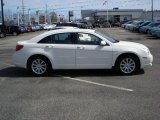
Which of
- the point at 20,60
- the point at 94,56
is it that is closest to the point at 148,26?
the point at 94,56

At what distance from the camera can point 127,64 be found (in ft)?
35.9

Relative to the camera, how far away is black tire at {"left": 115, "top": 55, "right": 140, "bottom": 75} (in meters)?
10.9

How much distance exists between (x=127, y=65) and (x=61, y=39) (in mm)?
2307

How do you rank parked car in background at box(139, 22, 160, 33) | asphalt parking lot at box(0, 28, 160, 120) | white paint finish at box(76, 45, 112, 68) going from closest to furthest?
1. asphalt parking lot at box(0, 28, 160, 120)
2. white paint finish at box(76, 45, 112, 68)
3. parked car in background at box(139, 22, 160, 33)

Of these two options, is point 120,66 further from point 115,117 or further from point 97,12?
point 97,12

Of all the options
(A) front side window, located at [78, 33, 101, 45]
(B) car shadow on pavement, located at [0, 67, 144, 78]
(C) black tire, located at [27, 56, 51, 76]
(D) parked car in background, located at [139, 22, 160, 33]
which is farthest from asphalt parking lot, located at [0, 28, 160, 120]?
(D) parked car in background, located at [139, 22, 160, 33]

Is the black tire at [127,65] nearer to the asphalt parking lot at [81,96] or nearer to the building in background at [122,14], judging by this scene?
the asphalt parking lot at [81,96]

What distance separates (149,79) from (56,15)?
476 feet

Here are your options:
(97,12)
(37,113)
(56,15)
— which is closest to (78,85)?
(37,113)

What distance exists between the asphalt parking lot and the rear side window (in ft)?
3.67

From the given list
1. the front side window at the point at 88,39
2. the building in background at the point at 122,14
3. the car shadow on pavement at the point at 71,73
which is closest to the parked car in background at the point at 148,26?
the car shadow on pavement at the point at 71,73

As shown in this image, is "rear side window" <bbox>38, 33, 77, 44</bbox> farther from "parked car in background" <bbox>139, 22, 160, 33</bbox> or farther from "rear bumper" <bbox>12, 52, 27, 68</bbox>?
"parked car in background" <bbox>139, 22, 160, 33</bbox>

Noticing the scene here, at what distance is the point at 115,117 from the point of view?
6.38 m

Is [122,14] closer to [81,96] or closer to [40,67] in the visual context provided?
[40,67]
